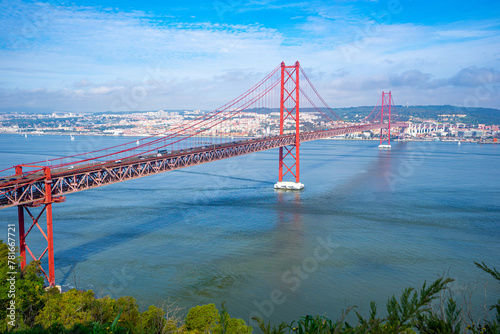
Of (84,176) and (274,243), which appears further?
(274,243)

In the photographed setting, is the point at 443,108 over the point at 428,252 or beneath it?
over

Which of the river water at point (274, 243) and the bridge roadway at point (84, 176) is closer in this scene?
the bridge roadway at point (84, 176)

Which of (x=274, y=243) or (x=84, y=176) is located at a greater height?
(x=84, y=176)

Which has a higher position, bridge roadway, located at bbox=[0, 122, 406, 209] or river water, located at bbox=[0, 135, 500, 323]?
bridge roadway, located at bbox=[0, 122, 406, 209]

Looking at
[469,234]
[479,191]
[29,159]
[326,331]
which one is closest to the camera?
[326,331]

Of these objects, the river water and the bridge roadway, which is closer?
the bridge roadway

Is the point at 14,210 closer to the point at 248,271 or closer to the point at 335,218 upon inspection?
the point at 248,271

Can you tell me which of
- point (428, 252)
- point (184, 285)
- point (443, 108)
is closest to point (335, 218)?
point (428, 252)

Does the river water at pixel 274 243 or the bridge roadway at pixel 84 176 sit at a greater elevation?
the bridge roadway at pixel 84 176
